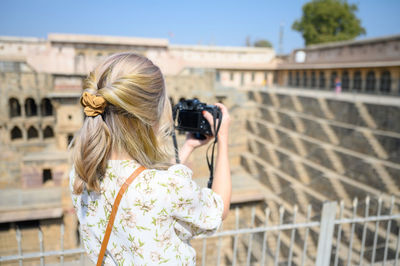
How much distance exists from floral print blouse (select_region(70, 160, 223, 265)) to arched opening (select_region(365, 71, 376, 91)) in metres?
14.9

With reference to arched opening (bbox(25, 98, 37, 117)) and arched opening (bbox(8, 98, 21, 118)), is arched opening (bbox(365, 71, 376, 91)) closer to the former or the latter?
arched opening (bbox(25, 98, 37, 117))

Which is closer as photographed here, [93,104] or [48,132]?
[93,104]

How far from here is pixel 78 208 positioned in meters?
1.37

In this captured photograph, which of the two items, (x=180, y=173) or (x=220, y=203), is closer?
(x=180, y=173)

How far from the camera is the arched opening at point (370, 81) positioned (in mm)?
13877

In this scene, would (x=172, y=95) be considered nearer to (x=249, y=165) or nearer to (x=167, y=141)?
(x=249, y=165)

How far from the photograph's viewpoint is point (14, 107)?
13.8m

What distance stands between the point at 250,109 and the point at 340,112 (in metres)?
5.65

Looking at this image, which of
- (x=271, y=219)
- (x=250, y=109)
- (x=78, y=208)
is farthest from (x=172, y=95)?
(x=78, y=208)

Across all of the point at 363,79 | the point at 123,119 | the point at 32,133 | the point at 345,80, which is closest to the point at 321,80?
the point at 345,80

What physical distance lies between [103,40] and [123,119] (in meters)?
17.7

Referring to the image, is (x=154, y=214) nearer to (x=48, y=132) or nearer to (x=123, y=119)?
(x=123, y=119)

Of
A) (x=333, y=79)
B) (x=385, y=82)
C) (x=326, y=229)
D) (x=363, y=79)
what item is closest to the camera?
(x=326, y=229)

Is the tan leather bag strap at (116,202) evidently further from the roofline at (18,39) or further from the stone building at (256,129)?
the roofline at (18,39)
